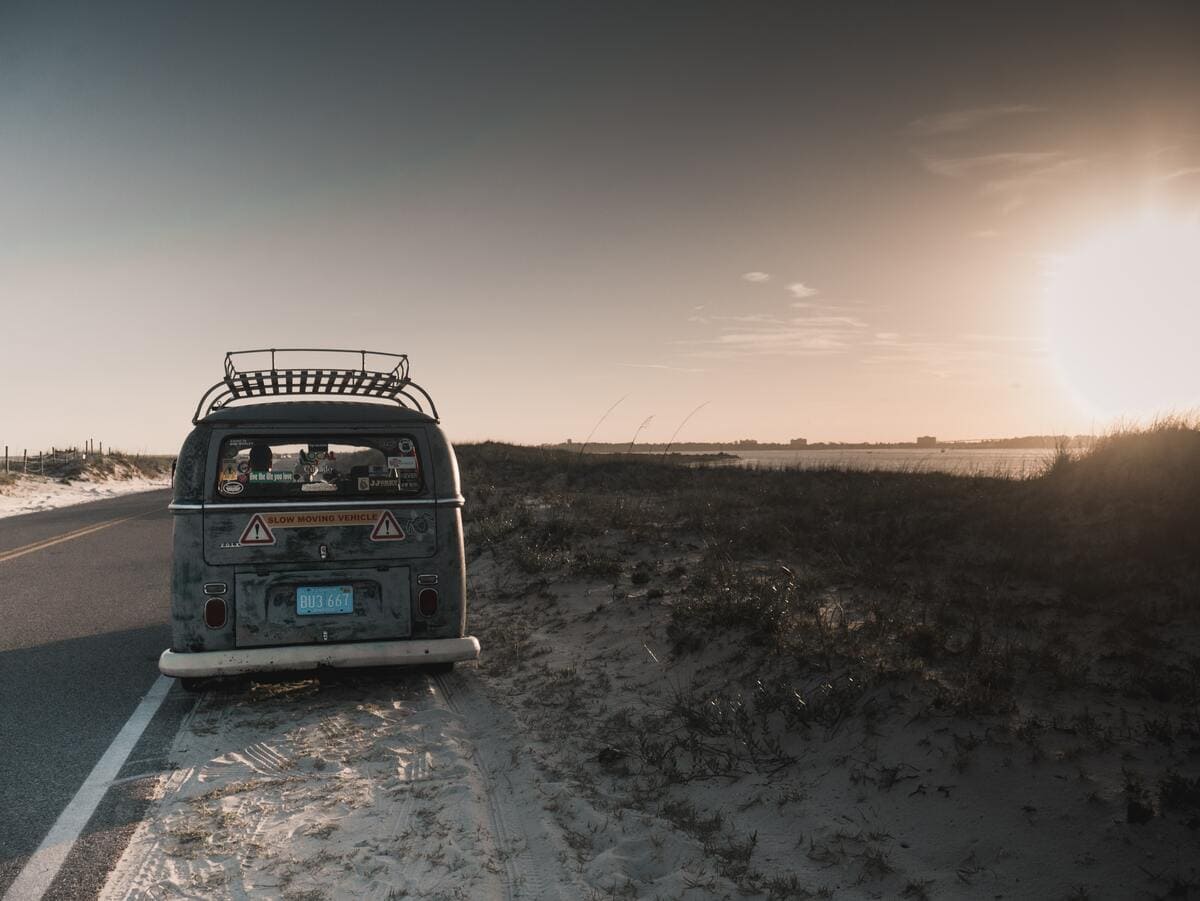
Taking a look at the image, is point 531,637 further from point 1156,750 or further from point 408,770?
point 1156,750

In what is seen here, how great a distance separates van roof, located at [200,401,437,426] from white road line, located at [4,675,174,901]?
2173 millimetres

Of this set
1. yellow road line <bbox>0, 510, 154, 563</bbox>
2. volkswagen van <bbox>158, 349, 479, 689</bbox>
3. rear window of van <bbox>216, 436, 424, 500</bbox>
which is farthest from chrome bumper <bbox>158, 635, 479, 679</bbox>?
yellow road line <bbox>0, 510, 154, 563</bbox>

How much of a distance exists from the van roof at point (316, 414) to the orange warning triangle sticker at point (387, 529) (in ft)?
2.40

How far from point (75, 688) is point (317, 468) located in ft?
8.53

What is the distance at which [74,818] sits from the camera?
3.88m

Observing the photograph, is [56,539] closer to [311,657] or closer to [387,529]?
[311,657]

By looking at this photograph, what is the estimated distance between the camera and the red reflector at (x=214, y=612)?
5543mm

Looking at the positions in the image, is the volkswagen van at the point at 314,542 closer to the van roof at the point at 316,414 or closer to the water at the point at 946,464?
the van roof at the point at 316,414

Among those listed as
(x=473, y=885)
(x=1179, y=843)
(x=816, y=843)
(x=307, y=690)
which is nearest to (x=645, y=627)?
(x=307, y=690)

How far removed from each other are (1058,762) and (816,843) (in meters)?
1.32

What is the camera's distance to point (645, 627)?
7.06 metres

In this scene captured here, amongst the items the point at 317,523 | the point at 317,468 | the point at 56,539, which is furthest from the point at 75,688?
the point at 56,539

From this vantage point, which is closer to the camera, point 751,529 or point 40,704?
point 40,704

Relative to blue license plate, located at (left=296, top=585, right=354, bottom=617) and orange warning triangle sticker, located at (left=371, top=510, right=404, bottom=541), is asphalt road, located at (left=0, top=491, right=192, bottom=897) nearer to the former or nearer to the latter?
blue license plate, located at (left=296, top=585, right=354, bottom=617)
